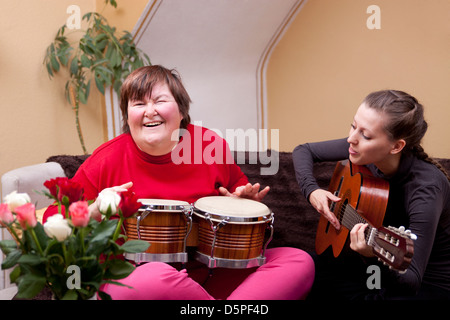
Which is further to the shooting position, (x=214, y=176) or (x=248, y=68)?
(x=248, y=68)

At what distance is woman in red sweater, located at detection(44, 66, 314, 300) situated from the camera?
1584 millimetres

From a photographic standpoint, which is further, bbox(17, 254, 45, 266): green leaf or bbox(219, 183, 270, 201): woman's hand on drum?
bbox(219, 183, 270, 201): woman's hand on drum

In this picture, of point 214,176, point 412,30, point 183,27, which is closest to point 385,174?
point 214,176

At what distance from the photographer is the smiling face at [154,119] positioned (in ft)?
5.38

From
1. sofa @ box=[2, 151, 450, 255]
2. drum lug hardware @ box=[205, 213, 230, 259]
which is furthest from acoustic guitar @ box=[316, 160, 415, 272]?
drum lug hardware @ box=[205, 213, 230, 259]

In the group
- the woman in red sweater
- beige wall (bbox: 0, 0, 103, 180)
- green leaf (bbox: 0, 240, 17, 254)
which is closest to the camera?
green leaf (bbox: 0, 240, 17, 254)

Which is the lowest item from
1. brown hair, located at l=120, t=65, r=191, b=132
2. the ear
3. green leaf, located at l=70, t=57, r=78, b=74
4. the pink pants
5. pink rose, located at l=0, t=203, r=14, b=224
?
the pink pants

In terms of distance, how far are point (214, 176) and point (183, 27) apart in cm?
180

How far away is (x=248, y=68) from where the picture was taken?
3.80m

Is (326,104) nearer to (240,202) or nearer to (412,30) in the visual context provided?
(412,30)

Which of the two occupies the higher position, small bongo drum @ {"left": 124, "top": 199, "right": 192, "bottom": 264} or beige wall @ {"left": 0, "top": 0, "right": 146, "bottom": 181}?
beige wall @ {"left": 0, "top": 0, "right": 146, "bottom": 181}

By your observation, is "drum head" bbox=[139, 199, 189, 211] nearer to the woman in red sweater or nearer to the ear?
the woman in red sweater

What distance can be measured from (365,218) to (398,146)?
11.4 inches

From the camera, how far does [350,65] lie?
3303 mm
